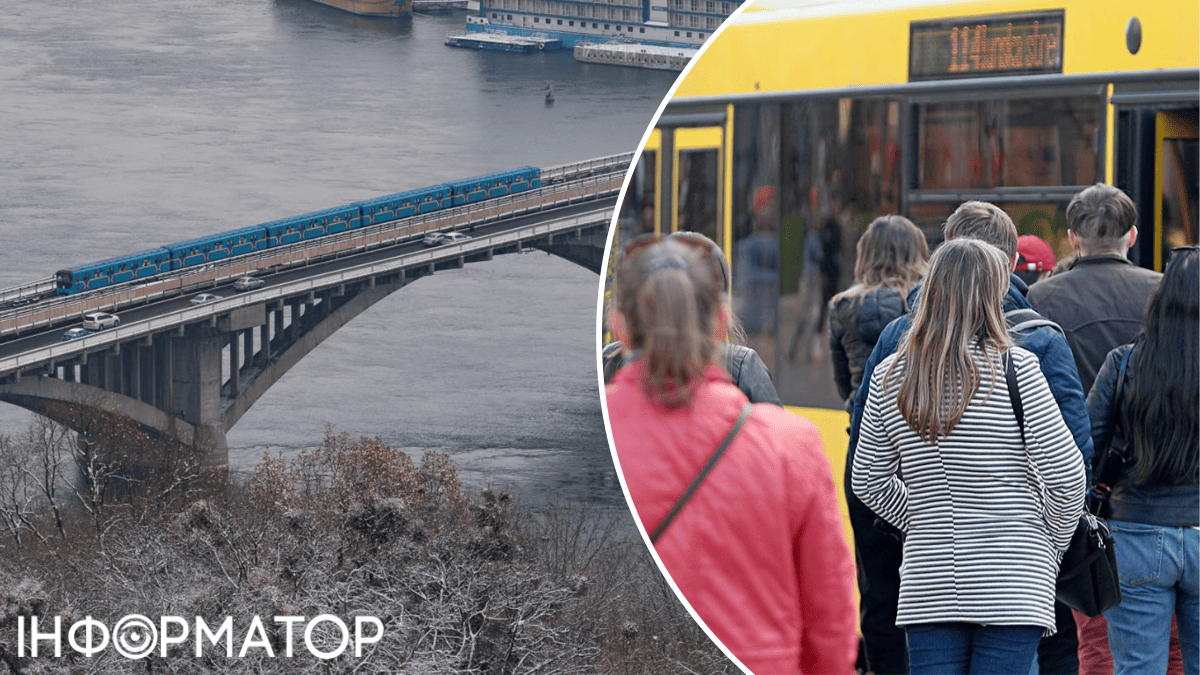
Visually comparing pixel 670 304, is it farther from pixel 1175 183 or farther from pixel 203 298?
pixel 203 298

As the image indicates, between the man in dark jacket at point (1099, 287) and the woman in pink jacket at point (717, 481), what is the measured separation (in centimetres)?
122

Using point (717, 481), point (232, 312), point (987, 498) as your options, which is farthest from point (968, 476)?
point (232, 312)

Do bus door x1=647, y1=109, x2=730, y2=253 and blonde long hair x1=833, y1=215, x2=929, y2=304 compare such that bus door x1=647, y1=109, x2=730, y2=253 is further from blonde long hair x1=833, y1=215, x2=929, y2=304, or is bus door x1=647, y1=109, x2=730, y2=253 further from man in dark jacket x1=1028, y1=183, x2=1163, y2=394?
man in dark jacket x1=1028, y1=183, x2=1163, y2=394

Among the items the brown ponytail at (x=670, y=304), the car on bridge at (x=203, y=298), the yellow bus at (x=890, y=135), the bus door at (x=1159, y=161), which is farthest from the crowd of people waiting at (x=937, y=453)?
the car on bridge at (x=203, y=298)

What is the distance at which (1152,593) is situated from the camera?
2.48m

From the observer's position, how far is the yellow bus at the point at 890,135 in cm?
346

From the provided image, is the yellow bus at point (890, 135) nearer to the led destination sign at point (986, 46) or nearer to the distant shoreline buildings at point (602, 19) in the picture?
the led destination sign at point (986, 46)

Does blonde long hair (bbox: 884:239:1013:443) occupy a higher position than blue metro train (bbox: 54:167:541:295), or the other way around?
blonde long hair (bbox: 884:239:1013:443)

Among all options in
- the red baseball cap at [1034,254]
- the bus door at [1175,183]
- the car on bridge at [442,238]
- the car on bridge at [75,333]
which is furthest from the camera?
the car on bridge at [442,238]

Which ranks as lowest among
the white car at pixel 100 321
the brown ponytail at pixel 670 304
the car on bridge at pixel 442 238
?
the white car at pixel 100 321

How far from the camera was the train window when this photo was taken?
142 inches

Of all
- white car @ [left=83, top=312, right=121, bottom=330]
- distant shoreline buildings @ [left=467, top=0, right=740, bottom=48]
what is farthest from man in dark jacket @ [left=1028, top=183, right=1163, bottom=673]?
distant shoreline buildings @ [left=467, top=0, right=740, bottom=48]

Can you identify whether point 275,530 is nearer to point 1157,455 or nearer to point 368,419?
point 368,419

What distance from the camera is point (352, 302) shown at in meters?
34.5
